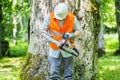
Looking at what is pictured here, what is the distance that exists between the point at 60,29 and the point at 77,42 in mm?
1513

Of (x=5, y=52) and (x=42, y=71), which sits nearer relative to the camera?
(x=42, y=71)

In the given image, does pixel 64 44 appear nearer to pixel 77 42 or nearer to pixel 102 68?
pixel 77 42

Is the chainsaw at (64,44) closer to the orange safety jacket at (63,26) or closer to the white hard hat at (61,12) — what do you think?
the orange safety jacket at (63,26)

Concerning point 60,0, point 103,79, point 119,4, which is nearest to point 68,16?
point 60,0

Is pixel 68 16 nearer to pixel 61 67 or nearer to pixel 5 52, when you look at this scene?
pixel 61 67

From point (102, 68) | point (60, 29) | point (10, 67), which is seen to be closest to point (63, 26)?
point (60, 29)

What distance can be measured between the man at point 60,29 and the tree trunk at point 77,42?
1.23 m

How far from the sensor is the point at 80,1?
9188mm

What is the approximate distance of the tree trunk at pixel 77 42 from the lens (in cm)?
918

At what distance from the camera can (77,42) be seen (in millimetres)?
9172

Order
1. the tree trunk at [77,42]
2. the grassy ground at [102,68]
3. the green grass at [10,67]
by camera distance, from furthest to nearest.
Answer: the green grass at [10,67], the grassy ground at [102,68], the tree trunk at [77,42]

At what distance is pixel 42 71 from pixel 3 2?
1925 cm

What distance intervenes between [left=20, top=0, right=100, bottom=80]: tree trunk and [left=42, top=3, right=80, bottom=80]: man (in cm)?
123

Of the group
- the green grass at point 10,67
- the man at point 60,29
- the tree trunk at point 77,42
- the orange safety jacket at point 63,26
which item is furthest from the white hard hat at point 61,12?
the green grass at point 10,67
